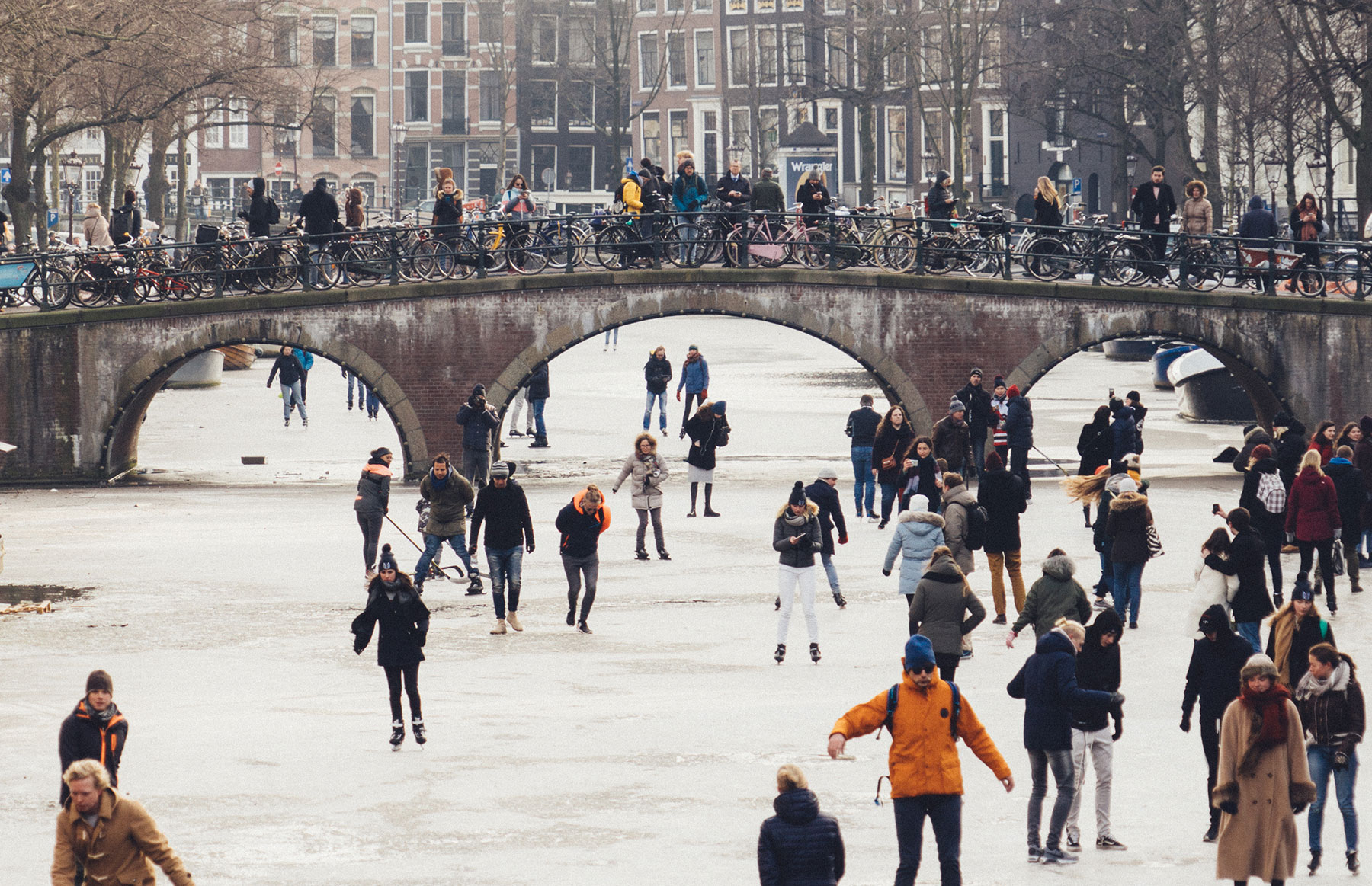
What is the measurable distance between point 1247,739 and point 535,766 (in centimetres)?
475

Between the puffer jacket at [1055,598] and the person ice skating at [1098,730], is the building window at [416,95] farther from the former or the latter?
the person ice skating at [1098,730]

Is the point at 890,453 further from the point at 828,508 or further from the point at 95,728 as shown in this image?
the point at 95,728

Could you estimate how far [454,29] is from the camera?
78.2 metres

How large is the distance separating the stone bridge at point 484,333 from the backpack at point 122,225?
2.46 meters

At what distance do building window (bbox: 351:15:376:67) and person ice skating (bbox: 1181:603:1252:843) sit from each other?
233ft

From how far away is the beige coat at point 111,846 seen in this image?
8141mm

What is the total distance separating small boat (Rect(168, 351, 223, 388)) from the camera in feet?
145

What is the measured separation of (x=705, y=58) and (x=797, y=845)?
67.9 m

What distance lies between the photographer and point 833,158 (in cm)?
7150

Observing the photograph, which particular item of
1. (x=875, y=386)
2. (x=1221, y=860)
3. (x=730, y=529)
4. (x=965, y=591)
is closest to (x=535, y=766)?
(x=965, y=591)

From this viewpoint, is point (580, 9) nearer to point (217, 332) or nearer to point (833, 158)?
point (833, 158)

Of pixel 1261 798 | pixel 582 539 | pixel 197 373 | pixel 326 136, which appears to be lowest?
pixel 1261 798

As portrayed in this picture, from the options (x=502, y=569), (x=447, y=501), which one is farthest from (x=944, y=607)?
(x=447, y=501)

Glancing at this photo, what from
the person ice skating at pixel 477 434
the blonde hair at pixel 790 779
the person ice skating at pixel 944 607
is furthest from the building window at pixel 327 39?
the blonde hair at pixel 790 779
